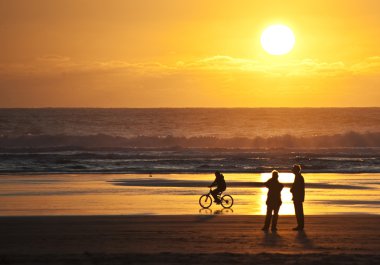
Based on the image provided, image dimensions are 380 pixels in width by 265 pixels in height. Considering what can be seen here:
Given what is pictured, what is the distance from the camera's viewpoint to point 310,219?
23.2 m

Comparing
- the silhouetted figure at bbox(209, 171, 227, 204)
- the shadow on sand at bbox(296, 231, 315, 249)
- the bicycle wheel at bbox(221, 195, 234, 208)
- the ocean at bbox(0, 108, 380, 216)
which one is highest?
the ocean at bbox(0, 108, 380, 216)

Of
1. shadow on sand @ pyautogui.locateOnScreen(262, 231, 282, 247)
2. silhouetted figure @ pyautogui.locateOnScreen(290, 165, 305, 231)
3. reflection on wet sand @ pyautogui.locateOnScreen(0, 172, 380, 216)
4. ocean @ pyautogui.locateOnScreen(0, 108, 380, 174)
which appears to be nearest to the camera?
shadow on sand @ pyautogui.locateOnScreen(262, 231, 282, 247)

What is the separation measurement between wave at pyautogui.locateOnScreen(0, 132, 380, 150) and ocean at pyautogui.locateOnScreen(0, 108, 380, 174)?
0.46 ft

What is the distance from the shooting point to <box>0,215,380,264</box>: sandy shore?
52.3ft

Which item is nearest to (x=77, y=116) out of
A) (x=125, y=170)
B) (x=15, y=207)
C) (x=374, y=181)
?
(x=125, y=170)

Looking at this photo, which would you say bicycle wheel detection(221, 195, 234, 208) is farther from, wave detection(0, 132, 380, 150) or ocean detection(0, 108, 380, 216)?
wave detection(0, 132, 380, 150)

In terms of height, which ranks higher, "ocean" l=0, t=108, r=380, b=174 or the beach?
"ocean" l=0, t=108, r=380, b=174

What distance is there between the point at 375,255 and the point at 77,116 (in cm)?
14409

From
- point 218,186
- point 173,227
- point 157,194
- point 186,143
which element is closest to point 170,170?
point 157,194

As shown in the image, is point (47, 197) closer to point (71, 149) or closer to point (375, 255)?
point (375, 255)

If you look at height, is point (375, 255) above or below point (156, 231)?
below

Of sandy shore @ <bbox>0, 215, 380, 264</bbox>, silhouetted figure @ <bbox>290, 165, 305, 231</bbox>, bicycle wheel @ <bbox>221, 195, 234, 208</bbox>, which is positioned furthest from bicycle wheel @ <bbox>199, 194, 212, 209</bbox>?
silhouetted figure @ <bbox>290, 165, 305, 231</bbox>

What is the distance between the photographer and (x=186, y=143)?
10706cm

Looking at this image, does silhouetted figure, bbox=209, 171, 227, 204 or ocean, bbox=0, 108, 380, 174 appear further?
ocean, bbox=0, 108, 380, 174
